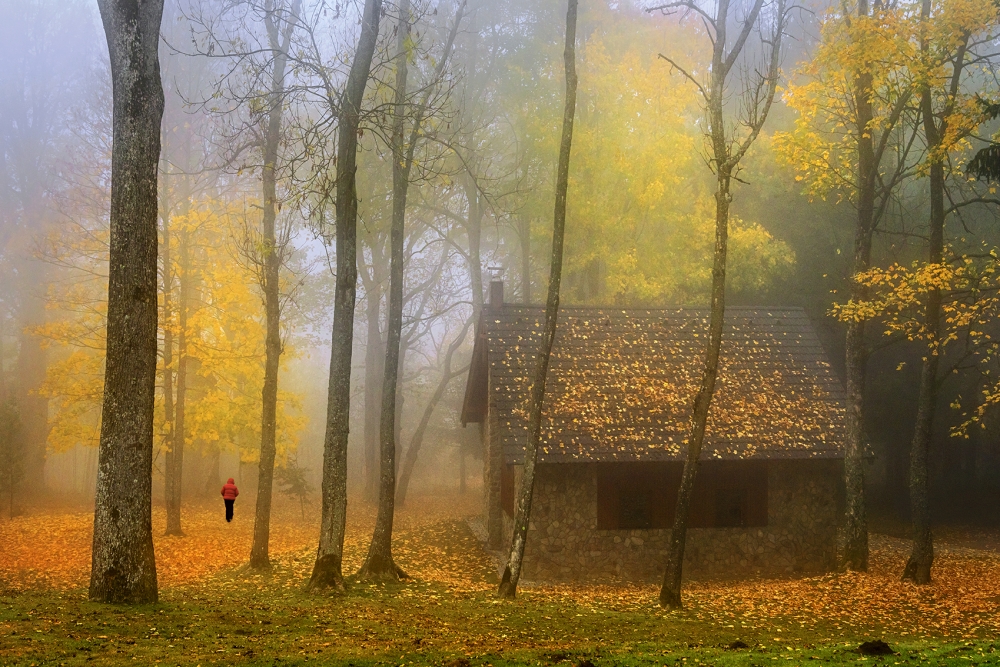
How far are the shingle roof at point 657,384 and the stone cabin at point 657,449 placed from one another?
0.04m

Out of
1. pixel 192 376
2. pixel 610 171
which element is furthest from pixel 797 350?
pixel 192 376

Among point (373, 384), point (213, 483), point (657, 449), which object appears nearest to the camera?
point (657, 449)

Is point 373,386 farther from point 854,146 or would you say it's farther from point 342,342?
point 854,146

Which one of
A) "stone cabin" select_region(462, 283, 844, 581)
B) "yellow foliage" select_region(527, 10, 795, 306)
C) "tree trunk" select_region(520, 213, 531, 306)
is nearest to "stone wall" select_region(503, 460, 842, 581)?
"stone cabin" select_region(462, 283, 844, 581)

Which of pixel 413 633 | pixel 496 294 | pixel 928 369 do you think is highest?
pixel 496 294

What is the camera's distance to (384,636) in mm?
8820

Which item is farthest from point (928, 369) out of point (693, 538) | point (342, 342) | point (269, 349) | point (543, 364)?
point (269, 349)

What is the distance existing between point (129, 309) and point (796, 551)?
15.9 metres

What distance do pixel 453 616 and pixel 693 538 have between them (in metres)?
9.01

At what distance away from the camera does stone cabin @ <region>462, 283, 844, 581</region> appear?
17.5 m

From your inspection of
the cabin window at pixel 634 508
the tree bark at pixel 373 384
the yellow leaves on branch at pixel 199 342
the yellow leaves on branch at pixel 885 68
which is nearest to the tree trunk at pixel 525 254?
the tree bark at pixel 373 384

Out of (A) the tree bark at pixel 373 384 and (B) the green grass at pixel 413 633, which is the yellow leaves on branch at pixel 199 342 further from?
(B) the green grass at pixel 413 633

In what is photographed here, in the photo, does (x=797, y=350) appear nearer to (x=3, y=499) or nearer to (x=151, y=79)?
(x=151, y=79)

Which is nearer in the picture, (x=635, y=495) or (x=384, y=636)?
(x=384, y=636)
